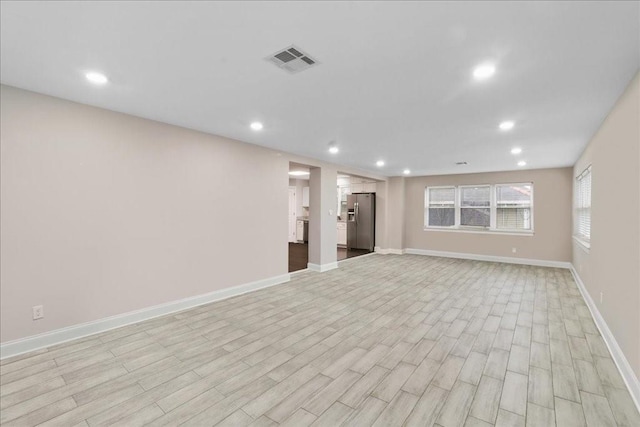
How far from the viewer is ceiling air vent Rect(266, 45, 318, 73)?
6.60 ft

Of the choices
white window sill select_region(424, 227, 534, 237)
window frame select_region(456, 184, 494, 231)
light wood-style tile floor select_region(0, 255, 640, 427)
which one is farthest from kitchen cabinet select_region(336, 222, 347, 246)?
light wood-style tile floor select_region(0, 255, 640, 427)

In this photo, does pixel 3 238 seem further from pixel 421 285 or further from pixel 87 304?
pixel 421 285

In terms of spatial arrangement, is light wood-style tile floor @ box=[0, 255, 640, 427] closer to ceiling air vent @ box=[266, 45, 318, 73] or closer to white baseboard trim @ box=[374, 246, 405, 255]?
ceiling air vent @ box=[266, 45, 318, 73]

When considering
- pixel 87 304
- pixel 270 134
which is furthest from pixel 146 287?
pixel 270 134

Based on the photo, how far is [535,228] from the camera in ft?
23.4

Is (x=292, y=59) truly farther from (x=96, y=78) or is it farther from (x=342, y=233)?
(x=342, y=233)

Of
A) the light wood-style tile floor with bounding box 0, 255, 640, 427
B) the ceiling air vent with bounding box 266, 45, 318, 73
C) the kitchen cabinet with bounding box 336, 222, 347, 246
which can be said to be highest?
the ceiling air vent with bounding box 266, 45, 318, 73

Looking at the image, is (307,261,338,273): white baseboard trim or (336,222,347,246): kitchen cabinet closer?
(307,261,338,273): white baseboard trim

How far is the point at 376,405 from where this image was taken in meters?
2.01

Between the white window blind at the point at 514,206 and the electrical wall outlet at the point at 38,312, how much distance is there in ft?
29.6

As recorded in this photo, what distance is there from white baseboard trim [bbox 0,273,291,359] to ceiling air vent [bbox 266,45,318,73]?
3.23 metres

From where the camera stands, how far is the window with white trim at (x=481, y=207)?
7.43 m

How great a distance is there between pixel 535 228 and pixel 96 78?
8.83 metres

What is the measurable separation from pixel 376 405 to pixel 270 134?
3506mm
